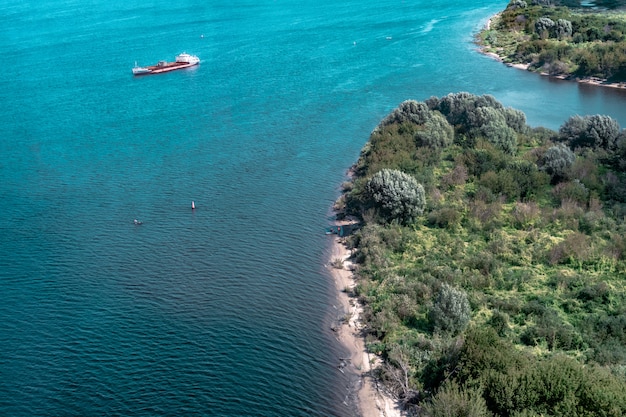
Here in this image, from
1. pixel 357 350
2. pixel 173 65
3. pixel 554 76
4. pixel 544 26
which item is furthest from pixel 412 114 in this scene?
pixel 544 26

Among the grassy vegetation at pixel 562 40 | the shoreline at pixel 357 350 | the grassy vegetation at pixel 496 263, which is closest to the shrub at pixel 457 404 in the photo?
the grassy vegetation at pixel 496 263

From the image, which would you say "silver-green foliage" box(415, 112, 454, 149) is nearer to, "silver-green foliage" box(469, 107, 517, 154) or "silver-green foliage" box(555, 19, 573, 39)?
"silver-green foliage" box(469, 107, 517, 154)

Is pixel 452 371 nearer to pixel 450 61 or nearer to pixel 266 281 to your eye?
pixel 266 281

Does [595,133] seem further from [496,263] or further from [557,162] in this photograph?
[496,263]

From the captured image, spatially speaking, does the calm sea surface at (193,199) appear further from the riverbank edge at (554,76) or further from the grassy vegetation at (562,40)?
the grassy vegetation at (562,40)

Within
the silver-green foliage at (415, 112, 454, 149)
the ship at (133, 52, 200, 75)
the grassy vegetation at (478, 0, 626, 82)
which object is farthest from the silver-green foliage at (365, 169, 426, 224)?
the ship at (133, 52, 200, 75)

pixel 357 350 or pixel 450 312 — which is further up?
pixel 450 312
